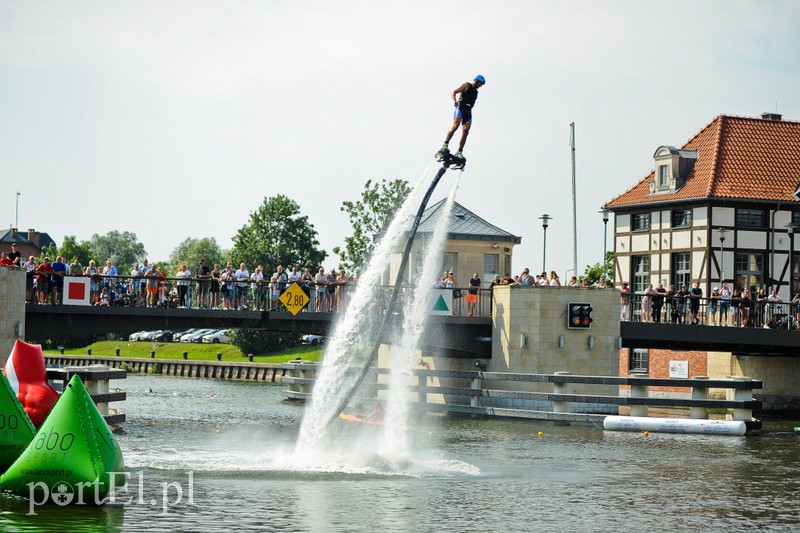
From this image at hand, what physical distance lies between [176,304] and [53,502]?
24940 millimetres

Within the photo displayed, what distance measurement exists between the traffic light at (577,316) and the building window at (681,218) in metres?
23.9

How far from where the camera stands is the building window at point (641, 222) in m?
73.0

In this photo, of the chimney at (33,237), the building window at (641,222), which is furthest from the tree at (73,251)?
the building window at (641,222)

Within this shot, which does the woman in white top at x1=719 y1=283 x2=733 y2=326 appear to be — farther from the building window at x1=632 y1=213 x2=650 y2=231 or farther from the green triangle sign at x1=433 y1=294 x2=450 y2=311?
the building window at x1=632 y1=213 x2=650 y2=231

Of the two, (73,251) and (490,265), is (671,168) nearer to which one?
(490,265)

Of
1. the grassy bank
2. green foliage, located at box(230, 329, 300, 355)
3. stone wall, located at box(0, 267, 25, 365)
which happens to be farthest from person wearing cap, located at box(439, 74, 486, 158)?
green foliage, located at box(230, 329, 300, 355)

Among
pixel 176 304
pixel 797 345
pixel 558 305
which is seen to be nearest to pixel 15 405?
pixel 176 304

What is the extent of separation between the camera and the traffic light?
155ft

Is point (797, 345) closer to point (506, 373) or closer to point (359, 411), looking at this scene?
point (506, 373)

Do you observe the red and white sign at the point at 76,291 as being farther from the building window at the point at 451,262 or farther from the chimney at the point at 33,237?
the chimney at the point at 33,237

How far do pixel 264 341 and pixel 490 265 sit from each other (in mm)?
53839

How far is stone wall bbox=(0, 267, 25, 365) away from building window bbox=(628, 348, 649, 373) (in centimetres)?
3979

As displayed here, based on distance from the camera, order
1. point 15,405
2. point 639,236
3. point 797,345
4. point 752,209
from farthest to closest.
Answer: point 639,236, point 752,209, point 797,345, point 15,405

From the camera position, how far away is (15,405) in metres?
22.7
